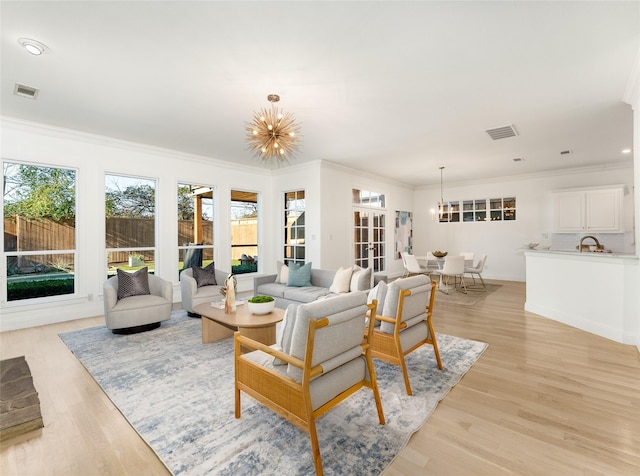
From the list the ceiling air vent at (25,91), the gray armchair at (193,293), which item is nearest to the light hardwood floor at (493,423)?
the gray armchair at (193,293)

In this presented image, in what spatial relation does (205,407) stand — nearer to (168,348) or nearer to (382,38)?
(168,348)

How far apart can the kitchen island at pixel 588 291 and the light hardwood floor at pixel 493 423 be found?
0.38 m

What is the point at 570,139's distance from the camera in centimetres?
528

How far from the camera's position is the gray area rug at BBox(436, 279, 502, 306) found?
224 inches

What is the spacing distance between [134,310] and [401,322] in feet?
11.3

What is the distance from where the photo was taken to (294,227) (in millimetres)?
7277

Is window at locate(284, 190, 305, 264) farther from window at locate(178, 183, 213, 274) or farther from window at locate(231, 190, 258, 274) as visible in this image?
window at locate(178, 183, 213, 274)

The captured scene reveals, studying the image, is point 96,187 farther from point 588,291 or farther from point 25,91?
point 588,291

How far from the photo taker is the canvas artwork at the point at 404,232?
9.43 m

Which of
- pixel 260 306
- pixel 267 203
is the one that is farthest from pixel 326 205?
pixel 260 306

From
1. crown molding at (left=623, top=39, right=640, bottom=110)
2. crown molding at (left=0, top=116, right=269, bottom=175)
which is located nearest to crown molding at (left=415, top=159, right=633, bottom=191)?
crown molding at (left=623, top=39, right=640, bottom=110)

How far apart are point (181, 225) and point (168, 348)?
316cm

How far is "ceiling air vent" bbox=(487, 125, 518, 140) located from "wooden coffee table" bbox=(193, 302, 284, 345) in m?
4.30

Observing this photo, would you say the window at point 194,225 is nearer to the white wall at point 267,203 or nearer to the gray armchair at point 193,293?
the white wall at point 267,203
